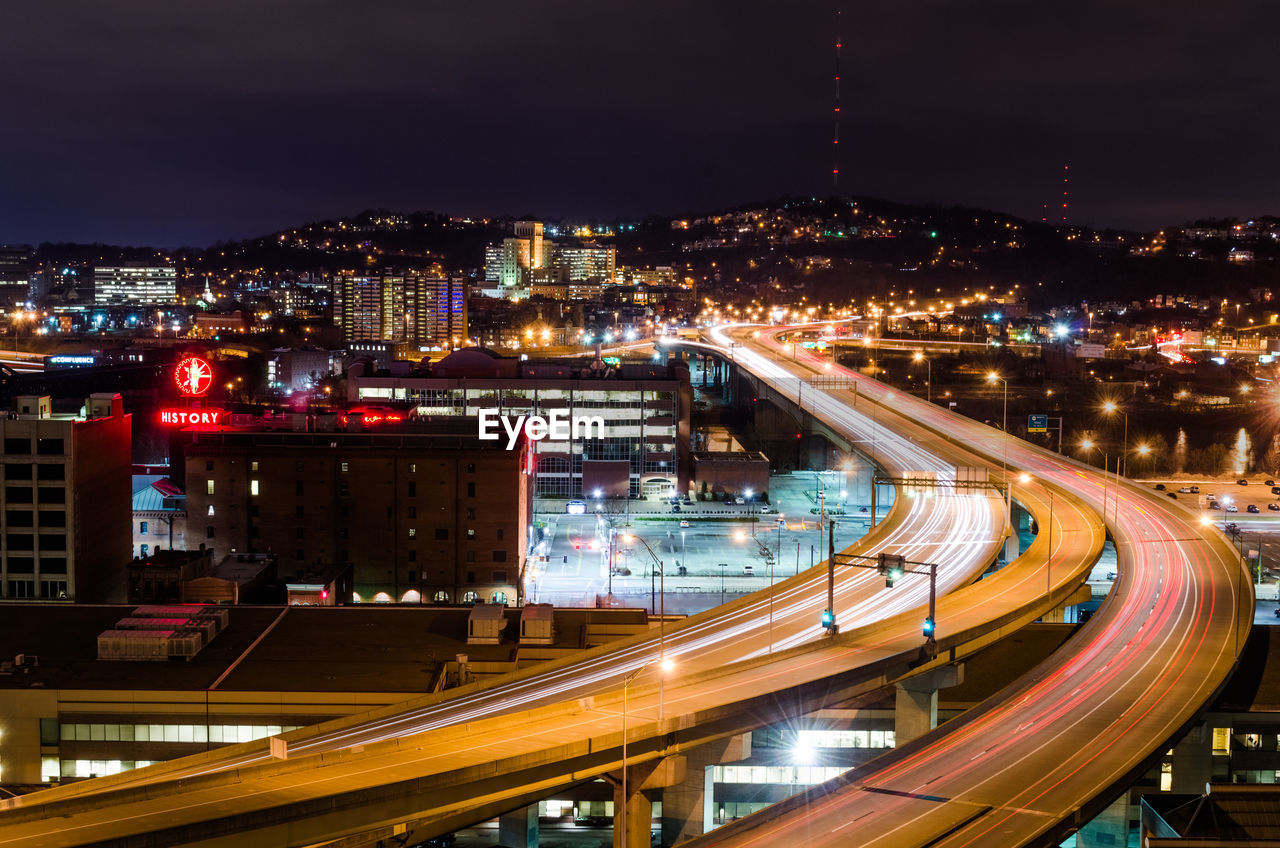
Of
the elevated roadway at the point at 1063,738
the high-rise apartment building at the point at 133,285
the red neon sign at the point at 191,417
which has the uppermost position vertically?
the high-rise apartment building at the point at 133,285

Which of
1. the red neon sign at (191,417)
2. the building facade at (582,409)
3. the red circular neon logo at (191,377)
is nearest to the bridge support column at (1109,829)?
the red neon sign at (191,417)

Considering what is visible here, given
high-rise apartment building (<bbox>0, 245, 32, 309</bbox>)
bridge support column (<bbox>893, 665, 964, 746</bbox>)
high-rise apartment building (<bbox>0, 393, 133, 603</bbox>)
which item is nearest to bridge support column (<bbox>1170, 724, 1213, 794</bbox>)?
bridge support column (<bbox>893, 665, 964, 746</bbox>)

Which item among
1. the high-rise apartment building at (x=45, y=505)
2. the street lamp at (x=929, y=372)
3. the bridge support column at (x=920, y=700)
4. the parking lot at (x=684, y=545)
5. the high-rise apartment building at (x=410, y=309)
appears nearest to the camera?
the bridge support column at (x=920, y=700)

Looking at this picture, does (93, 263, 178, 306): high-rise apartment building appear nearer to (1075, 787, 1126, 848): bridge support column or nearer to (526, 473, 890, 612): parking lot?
(526, 473, 890, 612): parking lot

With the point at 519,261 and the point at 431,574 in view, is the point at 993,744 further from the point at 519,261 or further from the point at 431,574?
the point at 519,261

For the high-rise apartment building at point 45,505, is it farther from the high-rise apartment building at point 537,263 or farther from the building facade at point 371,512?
the high-rise apartment building at point 537,263

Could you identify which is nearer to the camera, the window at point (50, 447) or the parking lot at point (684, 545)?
the window at point (50, 447)
